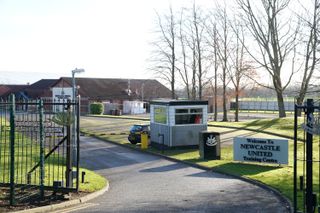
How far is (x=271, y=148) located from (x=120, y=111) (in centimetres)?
5625

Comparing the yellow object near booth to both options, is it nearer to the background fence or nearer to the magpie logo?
the magpie logo

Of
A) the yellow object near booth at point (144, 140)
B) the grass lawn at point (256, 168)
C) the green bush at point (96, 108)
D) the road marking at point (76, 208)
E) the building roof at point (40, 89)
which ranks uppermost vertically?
the building roof at point (40, 89)

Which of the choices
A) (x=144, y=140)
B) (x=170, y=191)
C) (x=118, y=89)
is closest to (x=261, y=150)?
(x=170, y=191)

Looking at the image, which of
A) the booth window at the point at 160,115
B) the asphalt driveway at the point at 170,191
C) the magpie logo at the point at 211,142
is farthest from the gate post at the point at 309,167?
the booth window at the point at 160,115

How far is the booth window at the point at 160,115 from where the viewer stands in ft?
91.4

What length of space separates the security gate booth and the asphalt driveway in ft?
14.4

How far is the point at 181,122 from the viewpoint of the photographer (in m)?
27.5

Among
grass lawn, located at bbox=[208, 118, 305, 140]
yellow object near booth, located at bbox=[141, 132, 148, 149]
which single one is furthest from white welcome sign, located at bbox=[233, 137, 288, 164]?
grass lawn, located at bbox=[208, 118, 305, 140]

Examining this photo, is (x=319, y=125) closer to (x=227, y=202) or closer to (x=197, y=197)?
(x=227, y=202)

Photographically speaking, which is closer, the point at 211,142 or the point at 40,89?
the point at 211,142

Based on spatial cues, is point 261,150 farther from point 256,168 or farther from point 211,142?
point 211,142

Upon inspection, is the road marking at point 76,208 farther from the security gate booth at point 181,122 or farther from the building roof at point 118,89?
the building roof at point 118,89

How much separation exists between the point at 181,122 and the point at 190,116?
0.71 meters

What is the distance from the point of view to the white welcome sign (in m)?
19.6
